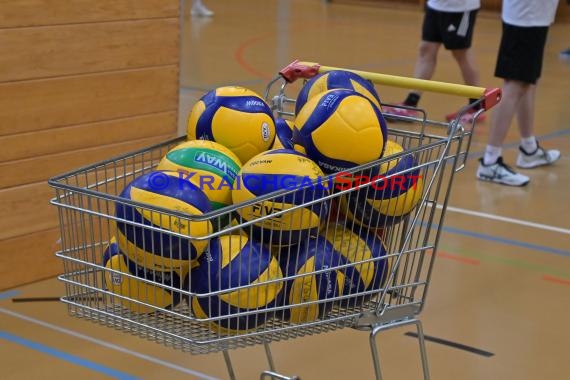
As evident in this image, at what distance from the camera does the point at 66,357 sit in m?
3.29

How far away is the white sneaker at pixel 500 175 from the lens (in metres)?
5.54

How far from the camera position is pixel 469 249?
176 inches

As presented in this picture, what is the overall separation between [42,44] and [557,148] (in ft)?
13.1

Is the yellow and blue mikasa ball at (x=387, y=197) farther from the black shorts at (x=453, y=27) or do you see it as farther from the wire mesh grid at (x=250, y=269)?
the black shorts at (x=453, y=27)

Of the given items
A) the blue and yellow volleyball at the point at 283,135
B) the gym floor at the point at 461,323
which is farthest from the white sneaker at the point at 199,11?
the blue and yellow volleyball at the point at 283,135

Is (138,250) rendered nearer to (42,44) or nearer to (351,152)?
(351,152)

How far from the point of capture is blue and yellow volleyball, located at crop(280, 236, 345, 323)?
2.08 meters

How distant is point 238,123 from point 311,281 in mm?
457

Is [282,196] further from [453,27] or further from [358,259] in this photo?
[453,27]

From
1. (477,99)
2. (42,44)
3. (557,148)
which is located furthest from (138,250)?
(557,148)

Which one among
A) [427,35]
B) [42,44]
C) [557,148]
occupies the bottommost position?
[557,148]

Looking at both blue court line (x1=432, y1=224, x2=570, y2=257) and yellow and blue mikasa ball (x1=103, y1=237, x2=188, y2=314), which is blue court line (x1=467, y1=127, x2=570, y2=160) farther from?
yellow and blue mikasa ball (x1=103, y1=237, x2=188, y2=314)

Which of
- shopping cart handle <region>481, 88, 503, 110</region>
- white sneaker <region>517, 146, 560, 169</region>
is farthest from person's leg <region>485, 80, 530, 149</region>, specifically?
shopping cart handle <region>481, 88, 503, 110</region>

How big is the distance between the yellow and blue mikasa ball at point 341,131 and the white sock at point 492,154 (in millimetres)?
3488
